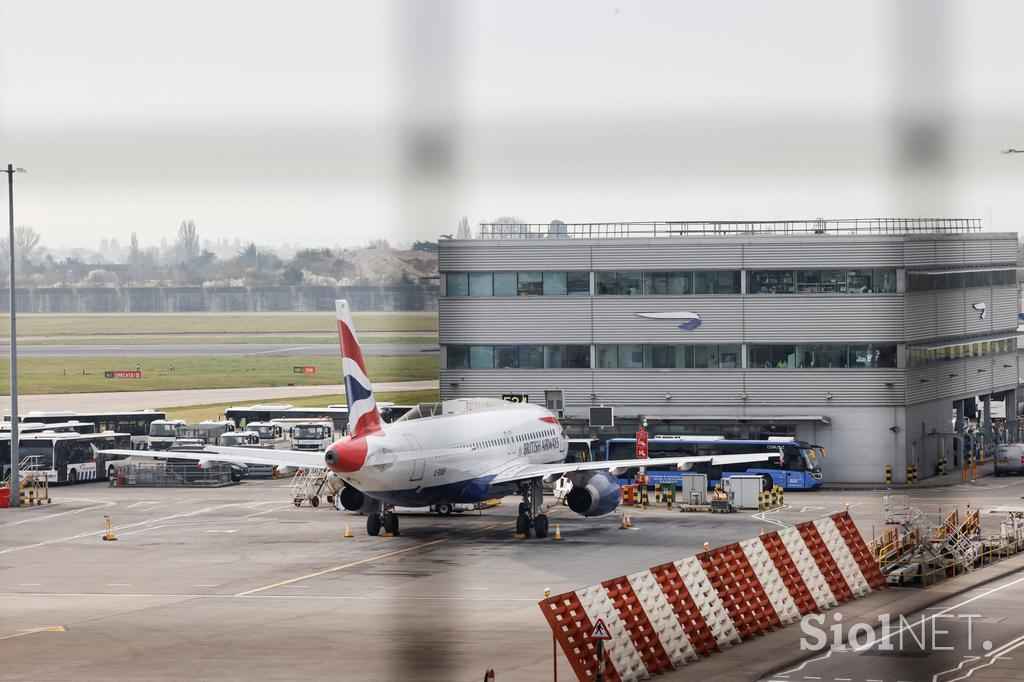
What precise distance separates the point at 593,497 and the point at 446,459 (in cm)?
531

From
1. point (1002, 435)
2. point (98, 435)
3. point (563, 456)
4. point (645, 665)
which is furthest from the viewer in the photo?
point (1002, 435)

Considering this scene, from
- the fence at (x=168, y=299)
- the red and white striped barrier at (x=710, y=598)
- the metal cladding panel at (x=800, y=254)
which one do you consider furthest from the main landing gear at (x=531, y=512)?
the fence at (x=168, y=299)

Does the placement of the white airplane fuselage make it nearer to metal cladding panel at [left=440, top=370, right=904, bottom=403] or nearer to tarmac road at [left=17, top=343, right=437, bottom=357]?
metal cladding panel at [left=440, top=370, right=904, bottom=403]

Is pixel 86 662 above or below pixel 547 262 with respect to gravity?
below

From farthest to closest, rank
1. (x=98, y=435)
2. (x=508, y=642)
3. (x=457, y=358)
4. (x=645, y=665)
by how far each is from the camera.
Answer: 1. (x=98, y=435)
2. (x=457, y=358)
3. (x=508, y=642)
4. (x=645, y=665)

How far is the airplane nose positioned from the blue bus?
20.8 m

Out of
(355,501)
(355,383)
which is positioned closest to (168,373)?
(355,501)

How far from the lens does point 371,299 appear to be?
33.1ft

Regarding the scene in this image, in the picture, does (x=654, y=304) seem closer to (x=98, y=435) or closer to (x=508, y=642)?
(x=98, y=435)

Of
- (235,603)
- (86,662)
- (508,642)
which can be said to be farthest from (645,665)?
(235,603)

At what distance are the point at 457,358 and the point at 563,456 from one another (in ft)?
22.0

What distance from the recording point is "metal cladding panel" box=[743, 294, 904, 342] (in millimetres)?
54844

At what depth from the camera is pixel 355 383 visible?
32.7 metres

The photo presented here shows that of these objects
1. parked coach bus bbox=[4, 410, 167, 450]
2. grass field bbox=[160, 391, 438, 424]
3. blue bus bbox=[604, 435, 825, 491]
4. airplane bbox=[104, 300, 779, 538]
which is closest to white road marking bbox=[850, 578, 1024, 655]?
airplane bbox=[104, 300, 779, 538]
